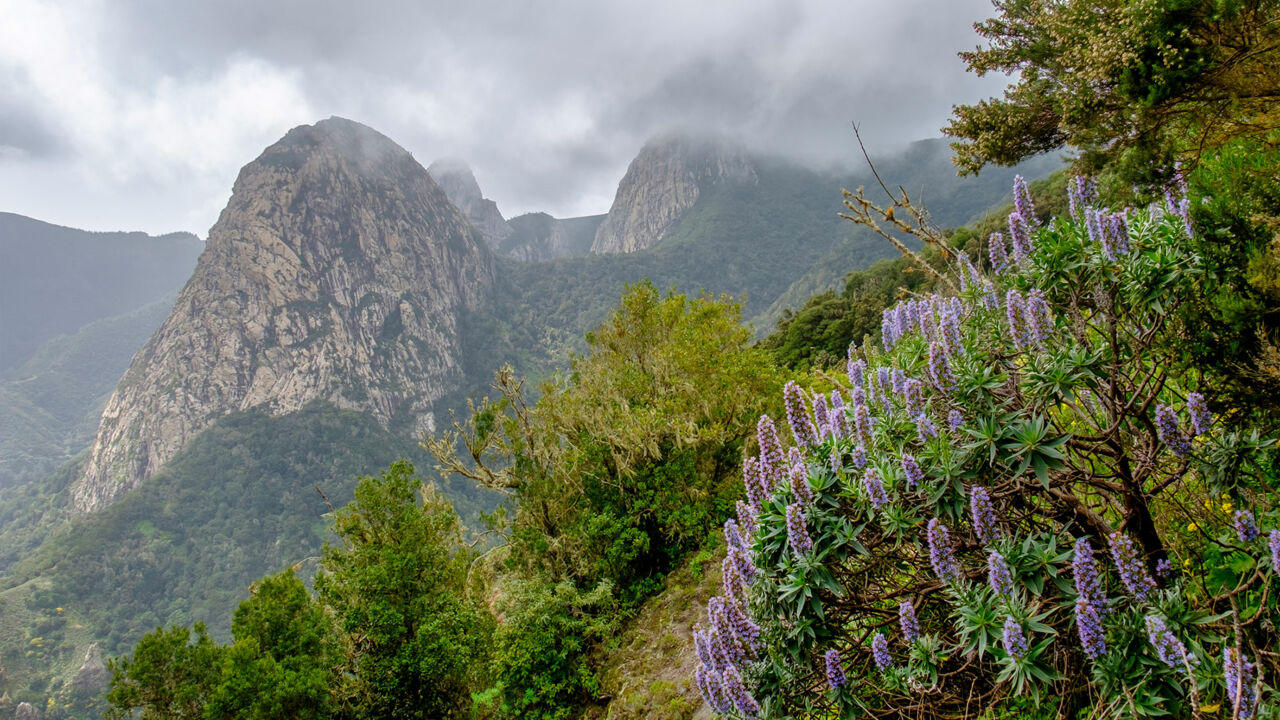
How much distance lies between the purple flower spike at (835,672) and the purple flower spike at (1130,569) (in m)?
1.37

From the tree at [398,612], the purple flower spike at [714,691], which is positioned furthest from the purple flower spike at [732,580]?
the tree at [398,612]

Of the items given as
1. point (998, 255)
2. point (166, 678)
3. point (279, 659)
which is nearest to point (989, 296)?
point (998, 255)

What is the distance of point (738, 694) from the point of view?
3.30 meters

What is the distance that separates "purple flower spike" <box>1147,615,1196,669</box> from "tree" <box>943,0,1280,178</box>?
364cm

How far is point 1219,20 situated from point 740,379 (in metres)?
10.9

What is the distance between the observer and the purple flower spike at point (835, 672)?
3061 millimetres

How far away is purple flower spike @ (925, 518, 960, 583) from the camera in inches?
106

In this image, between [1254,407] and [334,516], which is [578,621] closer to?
[334,516]

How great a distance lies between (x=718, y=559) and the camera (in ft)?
40.8

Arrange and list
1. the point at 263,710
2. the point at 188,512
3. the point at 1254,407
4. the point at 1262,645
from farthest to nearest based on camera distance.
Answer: the point at 188,512 → the point at 263,710 → the point at 1254,407 → the point at 1262,645

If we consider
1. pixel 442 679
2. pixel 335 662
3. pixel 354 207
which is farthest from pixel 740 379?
pixel 354 207

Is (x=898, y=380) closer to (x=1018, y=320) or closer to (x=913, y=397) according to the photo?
(x=913, y=397)

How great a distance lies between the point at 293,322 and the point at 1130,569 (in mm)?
164923

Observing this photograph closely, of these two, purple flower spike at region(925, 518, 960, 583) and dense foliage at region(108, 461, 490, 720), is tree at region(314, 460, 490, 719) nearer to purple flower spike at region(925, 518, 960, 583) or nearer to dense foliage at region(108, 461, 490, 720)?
dense foliage at region(108, 461, 490, 720)
